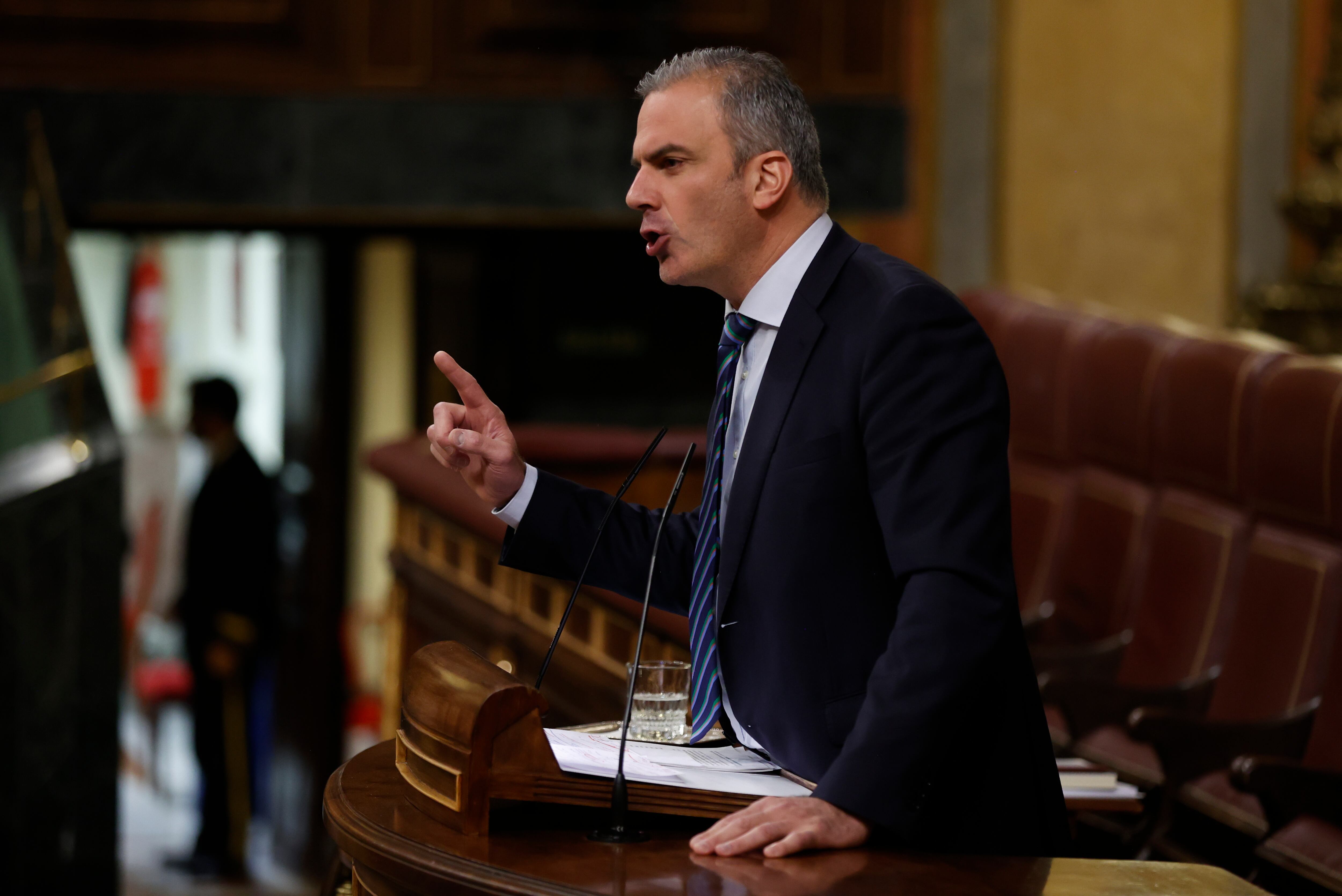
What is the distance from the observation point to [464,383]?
1.55 m

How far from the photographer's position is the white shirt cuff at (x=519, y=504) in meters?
1.63

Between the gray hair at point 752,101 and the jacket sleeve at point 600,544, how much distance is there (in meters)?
0.39

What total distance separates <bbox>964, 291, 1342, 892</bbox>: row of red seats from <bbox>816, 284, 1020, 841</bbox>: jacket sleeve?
49.4 inches

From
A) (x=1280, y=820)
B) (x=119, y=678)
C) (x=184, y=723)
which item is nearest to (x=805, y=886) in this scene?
(x=1280, y=820)

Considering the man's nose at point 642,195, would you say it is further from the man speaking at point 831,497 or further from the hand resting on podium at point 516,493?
the hand resting on podium at point 516,493

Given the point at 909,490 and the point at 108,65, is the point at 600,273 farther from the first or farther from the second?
the point at 909,490

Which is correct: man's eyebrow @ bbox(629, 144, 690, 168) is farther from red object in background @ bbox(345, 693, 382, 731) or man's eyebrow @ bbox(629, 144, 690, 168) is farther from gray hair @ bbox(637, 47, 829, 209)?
red object in background @ bbox(345, 693, 382, 731)

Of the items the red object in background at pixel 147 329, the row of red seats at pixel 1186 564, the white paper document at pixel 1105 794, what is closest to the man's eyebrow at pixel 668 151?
the white paper document at pixel 1105 794

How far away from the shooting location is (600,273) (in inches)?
236

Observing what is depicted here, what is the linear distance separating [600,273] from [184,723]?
3492 millimetres

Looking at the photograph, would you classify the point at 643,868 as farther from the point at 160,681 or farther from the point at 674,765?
the point at 160,681

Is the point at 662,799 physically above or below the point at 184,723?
above

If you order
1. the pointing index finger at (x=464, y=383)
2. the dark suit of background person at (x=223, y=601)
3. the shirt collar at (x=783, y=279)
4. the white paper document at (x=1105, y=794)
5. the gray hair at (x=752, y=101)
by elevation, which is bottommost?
the dark suit of background person at (x=223, y=601)

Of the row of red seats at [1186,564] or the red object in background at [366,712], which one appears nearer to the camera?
the row of red seats at [1186,564]
